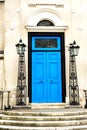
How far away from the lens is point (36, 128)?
11.2 m

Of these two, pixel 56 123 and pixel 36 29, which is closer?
pixel 56 123

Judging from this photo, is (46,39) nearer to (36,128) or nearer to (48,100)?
(48,100)

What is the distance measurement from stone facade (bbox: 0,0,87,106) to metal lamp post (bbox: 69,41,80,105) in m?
0.17

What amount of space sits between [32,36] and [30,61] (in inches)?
42.4

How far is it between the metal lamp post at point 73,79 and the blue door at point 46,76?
0.47 meters

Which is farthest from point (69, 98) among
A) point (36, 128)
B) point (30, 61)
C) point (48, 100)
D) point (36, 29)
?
point (36, 128)

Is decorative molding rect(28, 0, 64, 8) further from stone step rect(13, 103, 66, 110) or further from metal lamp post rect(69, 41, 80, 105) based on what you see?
stone step rect(13, 103, 66, 110)

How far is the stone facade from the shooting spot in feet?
49.7

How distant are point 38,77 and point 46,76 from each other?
338 mm

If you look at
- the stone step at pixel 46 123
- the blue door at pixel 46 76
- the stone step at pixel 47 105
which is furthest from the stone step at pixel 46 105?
the stone step at pixel 46 123

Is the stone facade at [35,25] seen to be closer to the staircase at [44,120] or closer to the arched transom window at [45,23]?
the arched transom window at [45,23]

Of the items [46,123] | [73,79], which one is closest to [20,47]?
[73,79]

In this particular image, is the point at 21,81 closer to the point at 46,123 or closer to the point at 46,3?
the point at 46,3

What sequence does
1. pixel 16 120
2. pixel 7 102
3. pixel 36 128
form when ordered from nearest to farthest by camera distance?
pixel 36 128 → pixel 16 120 → pixel 7 102
